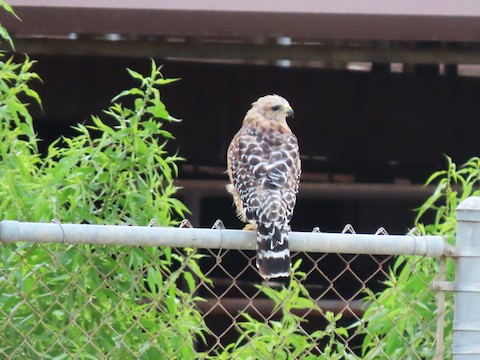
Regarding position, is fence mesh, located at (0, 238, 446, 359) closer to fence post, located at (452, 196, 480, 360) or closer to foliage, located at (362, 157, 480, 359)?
foliage, located at (362, 157, 480, 359)

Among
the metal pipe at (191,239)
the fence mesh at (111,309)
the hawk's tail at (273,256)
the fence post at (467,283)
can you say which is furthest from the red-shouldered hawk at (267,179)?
the fence post at (467,283)

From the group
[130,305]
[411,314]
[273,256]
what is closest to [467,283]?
[411,314]

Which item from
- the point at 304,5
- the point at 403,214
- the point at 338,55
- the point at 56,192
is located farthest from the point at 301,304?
the point at 403,214

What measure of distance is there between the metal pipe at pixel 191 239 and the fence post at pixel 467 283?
6 centimetres

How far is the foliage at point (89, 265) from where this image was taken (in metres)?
2.91

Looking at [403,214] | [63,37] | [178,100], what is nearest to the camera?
[63,37]

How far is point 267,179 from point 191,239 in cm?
125

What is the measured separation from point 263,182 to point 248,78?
3461 mm

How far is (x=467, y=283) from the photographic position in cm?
271

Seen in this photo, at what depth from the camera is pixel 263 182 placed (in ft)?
12.5

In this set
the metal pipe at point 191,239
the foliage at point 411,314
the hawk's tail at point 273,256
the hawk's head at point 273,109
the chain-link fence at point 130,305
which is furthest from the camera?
the hawk's head at point 273,109

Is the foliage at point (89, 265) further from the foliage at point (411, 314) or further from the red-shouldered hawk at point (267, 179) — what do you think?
the foliage at point (411, 314)

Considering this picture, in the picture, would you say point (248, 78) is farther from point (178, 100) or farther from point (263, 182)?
point (263, 182)

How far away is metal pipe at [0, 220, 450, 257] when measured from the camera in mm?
2512
